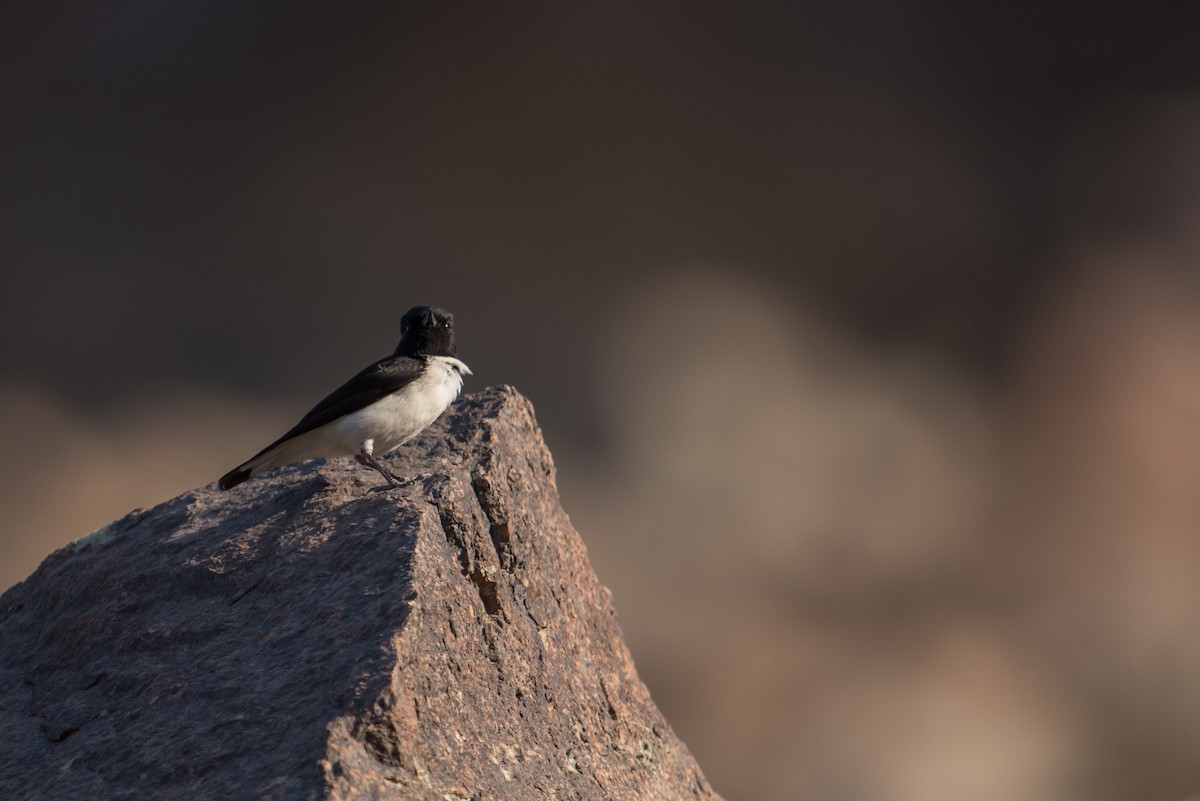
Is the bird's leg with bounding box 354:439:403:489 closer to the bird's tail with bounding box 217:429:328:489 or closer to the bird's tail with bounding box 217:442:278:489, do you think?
the bird's tail with bounding box 217:429:328:489

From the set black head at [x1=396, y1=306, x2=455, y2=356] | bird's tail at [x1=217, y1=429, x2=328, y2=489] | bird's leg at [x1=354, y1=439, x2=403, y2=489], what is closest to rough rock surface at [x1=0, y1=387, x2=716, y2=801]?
bird's leg at [x1=354, y1=439, x2=403, y2=489]

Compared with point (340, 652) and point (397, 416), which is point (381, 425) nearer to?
point (397, 416)

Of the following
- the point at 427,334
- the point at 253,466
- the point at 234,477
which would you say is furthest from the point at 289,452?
the point at 427,334

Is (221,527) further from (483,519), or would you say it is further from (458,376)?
(458,376)

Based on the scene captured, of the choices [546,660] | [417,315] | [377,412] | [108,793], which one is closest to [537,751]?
[546,660]

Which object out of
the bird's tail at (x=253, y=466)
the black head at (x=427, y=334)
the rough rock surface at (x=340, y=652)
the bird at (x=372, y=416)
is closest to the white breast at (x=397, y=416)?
the bird at (x=372, y=416)
